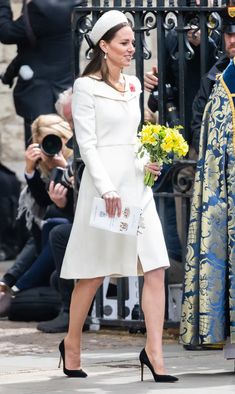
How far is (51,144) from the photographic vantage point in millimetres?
10672

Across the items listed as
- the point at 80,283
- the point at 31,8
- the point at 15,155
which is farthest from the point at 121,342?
the point at 15,155

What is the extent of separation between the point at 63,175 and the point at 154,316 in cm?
236

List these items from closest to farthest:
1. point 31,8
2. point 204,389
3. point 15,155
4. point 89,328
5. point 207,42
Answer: point 204,389 → point 207,42 → point 89,328 → point 31,8 → point 15,155

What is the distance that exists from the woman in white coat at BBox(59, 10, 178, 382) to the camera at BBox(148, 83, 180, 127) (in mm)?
1347

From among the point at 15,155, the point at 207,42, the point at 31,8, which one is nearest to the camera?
the point at 207,42

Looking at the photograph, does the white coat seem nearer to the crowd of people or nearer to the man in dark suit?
the crowd of people

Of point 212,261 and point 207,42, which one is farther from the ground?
point 207,42

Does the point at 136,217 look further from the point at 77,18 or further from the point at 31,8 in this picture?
the point at 31,8

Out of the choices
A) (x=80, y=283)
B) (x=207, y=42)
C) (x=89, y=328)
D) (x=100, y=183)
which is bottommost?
(x=89, y=328)

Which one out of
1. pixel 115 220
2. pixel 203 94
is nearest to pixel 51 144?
pixel 203 94

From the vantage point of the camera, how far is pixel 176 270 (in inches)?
389

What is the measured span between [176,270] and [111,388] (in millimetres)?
2053

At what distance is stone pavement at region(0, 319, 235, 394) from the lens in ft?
26.1

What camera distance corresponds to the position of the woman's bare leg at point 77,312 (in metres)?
8.21
